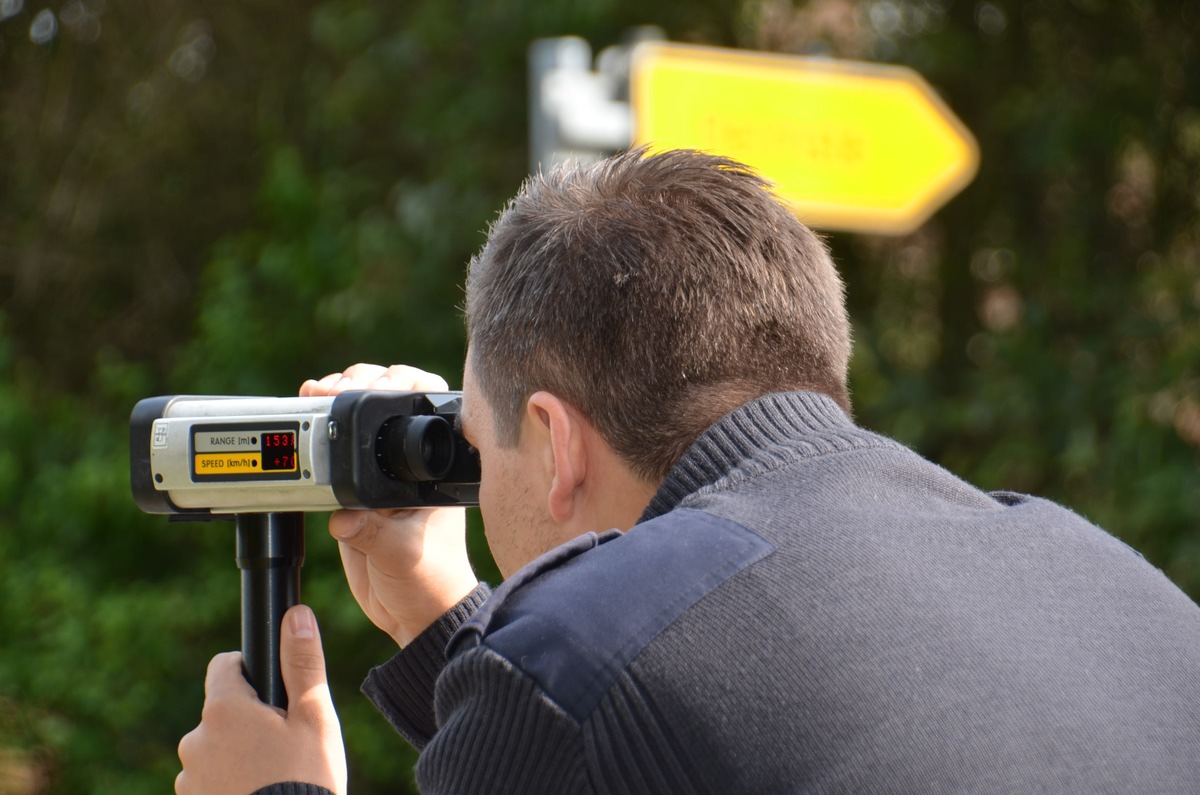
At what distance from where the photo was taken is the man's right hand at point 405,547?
1.74 metres

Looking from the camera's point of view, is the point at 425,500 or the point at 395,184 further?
the point at 395,184

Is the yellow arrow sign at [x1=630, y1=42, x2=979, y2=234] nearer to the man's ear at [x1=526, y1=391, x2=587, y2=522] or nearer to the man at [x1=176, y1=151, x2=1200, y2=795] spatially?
the man at [x1=176, y1=151, x2=1200, y2=795]

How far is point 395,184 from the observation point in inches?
213

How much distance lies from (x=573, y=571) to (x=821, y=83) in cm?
246

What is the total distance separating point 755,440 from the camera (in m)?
1.22

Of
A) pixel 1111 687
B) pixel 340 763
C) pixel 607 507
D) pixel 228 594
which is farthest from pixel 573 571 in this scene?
pixel 228 594

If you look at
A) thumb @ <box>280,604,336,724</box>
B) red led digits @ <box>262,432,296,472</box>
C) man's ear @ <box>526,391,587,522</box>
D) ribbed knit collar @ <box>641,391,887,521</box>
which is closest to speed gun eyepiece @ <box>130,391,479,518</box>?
red led digits @ <box>262,432,296,472</box>

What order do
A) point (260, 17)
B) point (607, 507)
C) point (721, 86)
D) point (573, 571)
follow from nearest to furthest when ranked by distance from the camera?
point (573, 571)
point (607, 507)
point (721, 86)
point (260, 17)

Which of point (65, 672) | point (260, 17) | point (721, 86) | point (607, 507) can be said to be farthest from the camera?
point (260, 17)

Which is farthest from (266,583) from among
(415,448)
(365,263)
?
(365,263)

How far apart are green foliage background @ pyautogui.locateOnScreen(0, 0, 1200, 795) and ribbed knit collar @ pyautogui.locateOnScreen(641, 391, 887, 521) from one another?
272 cm

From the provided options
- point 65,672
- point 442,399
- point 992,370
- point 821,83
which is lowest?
point 65,672

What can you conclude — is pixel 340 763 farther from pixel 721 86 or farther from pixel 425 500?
pixel 721 86

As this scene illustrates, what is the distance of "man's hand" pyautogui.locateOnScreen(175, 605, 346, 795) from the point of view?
1.48 m
